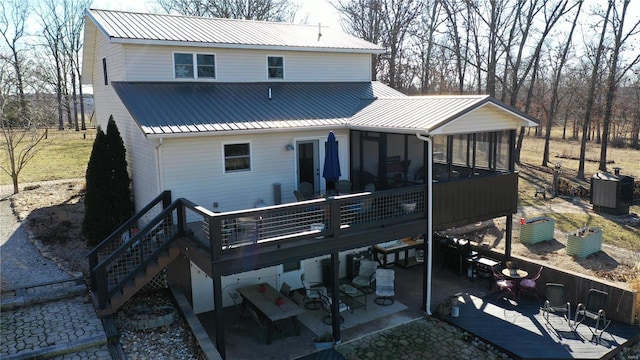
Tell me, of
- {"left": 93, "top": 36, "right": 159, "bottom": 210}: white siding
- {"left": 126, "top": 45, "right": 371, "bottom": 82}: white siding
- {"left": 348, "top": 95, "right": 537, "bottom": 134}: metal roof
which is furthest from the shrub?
{"left": 348, "top": 95, "right": 537, "bottom": 134}: metal roof

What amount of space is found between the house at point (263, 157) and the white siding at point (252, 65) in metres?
0.04

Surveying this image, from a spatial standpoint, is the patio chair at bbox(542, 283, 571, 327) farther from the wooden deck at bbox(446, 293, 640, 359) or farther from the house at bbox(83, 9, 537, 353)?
the house at bbox(83, 9, 537, 353)

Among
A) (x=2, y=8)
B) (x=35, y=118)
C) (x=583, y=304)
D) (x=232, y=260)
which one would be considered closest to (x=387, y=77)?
(x=35, y=118)

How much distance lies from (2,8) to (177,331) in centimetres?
4521

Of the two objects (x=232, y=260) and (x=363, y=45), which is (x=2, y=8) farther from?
(x=232, y=260)

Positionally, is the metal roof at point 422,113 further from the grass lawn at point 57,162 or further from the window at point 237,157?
the grass lawn at point 57,162

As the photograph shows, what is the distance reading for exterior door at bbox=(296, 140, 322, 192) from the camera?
13.1 metres

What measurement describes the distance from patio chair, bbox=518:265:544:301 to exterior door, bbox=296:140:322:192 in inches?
242

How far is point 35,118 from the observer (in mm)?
21516

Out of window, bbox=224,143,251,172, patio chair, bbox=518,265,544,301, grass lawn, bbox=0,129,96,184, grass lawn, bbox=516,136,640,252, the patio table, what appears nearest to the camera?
patio chair, bbox=518,265,544,301

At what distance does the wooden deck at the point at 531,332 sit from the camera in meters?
9.56

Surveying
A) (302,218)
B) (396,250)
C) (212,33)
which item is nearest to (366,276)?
(396,250)

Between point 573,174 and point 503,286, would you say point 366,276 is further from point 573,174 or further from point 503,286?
point 573,174

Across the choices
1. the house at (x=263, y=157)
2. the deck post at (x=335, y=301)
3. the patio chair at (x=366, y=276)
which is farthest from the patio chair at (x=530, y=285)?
the deck post at (x=335, y=301)
